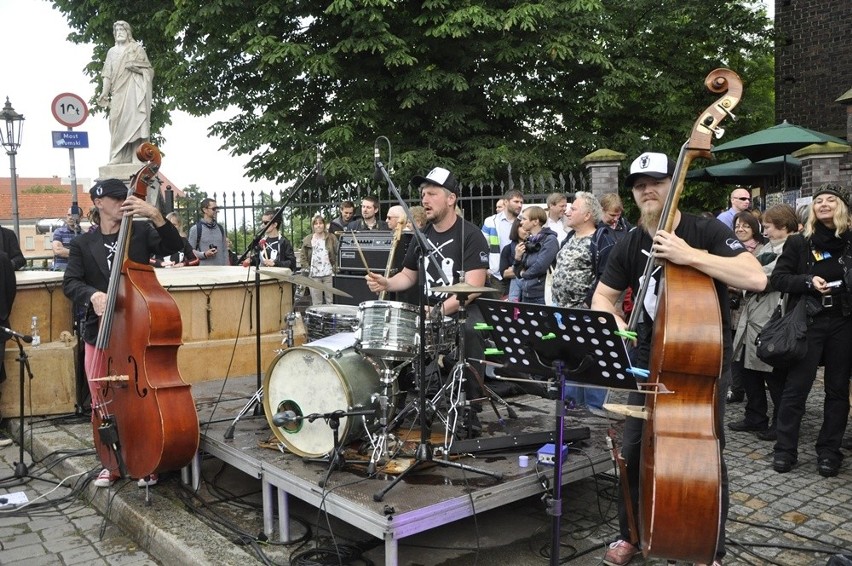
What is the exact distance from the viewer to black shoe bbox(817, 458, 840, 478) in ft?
17.6

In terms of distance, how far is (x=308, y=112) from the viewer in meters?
17.5

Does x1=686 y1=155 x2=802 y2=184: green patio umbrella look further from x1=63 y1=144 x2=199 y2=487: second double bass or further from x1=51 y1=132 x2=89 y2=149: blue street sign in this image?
x1=63 y1=144 x2=199 y2=487: second double bass

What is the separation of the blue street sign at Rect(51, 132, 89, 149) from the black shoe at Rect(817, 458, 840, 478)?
38.6ft

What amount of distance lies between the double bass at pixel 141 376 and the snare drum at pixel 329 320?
3.86ft

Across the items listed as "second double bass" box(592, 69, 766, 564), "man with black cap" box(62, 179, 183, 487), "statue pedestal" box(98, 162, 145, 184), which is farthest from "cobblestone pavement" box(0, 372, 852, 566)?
"statue pedestal" box(98, 162, 145, 184)

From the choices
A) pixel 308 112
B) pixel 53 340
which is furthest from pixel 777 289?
pixel 308 112

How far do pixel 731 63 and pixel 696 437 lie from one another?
2255 cm

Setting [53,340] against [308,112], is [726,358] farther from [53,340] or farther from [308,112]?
[308,112]

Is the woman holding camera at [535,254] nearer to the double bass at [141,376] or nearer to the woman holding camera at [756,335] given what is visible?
the woman holding camera at [756,335]

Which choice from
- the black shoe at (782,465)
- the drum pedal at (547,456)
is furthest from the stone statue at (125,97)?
the black shoe at (782,465)

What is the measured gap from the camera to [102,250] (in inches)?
224

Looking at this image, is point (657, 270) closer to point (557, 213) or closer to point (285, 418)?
point (285, 418)

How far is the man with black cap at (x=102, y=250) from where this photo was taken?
5.49 m

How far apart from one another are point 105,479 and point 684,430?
4.26 meters
